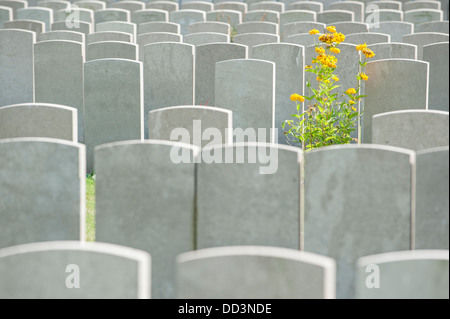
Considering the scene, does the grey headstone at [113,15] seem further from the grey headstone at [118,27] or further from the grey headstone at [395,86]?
the grey headstone at [395,86]

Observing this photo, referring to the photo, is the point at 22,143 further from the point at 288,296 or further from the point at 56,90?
the point at 56,90

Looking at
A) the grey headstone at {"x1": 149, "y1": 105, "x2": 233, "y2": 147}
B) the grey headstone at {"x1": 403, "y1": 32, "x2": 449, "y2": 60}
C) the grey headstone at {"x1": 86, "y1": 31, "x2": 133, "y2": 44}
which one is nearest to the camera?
the grey headstone at {"x1": 149, "y1": 105, "x2": 233, "y2": 147}

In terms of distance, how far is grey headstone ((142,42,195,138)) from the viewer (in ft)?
24.4

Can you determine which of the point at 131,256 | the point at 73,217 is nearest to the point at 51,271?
the point at 131,256

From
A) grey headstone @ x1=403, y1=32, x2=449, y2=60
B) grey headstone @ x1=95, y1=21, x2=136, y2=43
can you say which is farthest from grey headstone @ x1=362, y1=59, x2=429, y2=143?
grey headstone @ x1=95, y1=21, x2=136, y2=43

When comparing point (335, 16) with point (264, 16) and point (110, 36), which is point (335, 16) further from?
point (110, 36)

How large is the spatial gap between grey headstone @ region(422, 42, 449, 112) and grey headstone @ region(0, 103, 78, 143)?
3799 mm

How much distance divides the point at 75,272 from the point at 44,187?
1.28m

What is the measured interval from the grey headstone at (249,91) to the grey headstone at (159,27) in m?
3.61

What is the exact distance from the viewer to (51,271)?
2.90 meters

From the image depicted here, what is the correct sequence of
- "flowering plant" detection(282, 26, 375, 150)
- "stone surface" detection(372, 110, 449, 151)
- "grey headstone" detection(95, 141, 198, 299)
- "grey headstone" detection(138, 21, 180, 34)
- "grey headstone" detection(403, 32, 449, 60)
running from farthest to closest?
"grey headstone" detection(138, 21, 180, 34) < "grey headstone" detection(403, 32, 449, 60) < "flowering plant" detection(282, 26, 375, 150) < "stone surface" detection(372, 110, 449, 151) < "grey headstone" detection(95, 141, 198, 299)

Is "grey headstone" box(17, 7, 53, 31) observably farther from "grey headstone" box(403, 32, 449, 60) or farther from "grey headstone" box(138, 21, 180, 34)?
"grey headstone" box(403, 32, 449, 60)

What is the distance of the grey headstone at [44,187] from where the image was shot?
4.02 metres

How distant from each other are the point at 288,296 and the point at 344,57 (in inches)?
177
